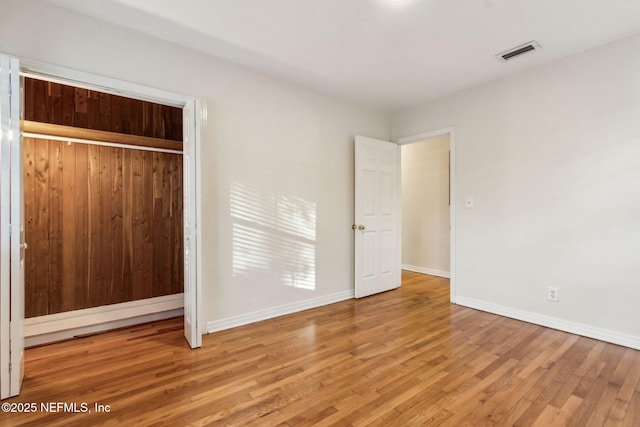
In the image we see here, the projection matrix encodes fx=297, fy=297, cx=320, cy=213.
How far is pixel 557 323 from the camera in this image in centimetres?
291

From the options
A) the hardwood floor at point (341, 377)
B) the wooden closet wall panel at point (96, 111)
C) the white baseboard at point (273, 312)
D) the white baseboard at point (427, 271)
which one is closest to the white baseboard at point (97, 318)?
the hardwood floor at point (341, 377)

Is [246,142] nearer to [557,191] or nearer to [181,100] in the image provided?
[181,100]

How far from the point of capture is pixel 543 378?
2051mm

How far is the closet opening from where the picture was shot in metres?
2.66

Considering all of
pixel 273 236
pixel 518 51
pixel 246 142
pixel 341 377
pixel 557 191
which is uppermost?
pixel 518 51

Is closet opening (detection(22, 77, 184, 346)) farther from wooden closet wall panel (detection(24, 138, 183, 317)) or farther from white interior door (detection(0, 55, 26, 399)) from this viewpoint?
white interior door (detection(0, 55, 26, 399))

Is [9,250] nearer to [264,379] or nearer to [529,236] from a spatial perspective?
[264,379]

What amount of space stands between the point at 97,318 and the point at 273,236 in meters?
1.85

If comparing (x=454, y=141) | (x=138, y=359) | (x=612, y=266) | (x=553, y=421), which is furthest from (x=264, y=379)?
(x=454, y=141)

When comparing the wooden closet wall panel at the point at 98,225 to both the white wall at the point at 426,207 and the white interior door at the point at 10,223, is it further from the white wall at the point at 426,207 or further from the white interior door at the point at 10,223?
the white wall at the point at 426,207

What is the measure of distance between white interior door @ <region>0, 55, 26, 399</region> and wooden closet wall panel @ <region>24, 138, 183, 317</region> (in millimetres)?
990

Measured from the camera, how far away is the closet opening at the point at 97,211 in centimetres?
266

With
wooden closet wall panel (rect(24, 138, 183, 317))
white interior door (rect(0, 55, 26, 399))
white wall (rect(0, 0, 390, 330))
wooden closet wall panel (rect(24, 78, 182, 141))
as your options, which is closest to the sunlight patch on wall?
white wall (rect(0, 0, 390, 330))

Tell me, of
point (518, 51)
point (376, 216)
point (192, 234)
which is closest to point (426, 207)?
point (376, 216)
